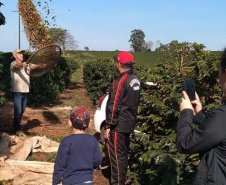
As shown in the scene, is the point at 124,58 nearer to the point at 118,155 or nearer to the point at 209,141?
the point at 118,155

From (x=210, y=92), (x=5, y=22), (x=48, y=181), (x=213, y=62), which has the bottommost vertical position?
(x=48, y=181)

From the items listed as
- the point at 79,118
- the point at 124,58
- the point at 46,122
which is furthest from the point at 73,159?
the point at 46,122

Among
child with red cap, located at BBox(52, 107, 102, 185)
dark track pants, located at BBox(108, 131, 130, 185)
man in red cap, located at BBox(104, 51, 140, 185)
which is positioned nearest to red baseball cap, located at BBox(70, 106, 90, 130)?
child with red cap, located at BBox(52, 107, 102, 185)

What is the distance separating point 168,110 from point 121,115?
2.82 feet

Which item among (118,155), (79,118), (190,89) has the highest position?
(190,89)

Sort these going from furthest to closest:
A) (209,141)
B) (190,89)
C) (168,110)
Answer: (168,110) < (190,89) < (209,141)

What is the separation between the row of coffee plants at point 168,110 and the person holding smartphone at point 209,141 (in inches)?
56.7

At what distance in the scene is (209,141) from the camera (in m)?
2.01

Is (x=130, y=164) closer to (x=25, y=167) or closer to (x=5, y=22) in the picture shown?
(x=25, y=167)

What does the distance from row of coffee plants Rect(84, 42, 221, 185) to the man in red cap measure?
0.42 ft

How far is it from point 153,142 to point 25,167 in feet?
8.00

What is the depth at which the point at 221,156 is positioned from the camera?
2.06 metres

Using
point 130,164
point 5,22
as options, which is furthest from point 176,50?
point 5,22

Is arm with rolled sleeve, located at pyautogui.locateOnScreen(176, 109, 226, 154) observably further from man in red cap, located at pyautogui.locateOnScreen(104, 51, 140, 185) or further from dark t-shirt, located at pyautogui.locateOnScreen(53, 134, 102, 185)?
man in red cap, located at pyautogui.locateOnScreen(104, 51, 140, 185)
